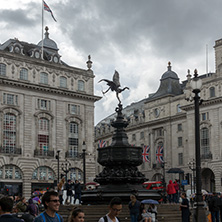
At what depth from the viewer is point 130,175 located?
85.0 ft

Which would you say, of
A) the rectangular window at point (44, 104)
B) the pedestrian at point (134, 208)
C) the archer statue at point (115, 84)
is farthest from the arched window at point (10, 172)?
the pedestrian at point (134, 208)

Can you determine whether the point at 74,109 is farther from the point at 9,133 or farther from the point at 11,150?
the point at 11,150

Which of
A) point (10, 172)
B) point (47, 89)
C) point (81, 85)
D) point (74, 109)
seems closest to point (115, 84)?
point (10, 172)

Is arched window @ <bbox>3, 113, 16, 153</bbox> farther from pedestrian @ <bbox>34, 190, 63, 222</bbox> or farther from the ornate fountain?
pedestrian @ <bbox>34, 190, 63, 222</bbox>

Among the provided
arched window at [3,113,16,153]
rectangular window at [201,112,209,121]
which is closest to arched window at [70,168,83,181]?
arched window at [3,113,16,153]

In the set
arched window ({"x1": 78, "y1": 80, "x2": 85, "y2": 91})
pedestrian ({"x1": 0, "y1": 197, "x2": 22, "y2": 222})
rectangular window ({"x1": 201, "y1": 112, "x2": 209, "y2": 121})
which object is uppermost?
arched window ({"x1": 78, "y1": 80, "x2": 85, "y2": 91})

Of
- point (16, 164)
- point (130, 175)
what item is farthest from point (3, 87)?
point (130, 175)

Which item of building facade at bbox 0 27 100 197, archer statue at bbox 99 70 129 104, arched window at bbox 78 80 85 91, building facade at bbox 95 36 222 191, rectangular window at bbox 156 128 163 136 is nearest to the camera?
archer statue at bbox 99 70 129 104

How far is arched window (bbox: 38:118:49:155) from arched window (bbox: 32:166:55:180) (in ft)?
7.31

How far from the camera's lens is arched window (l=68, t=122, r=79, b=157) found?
2665 inches

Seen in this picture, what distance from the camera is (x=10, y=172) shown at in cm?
6066

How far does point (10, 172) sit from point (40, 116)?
9.24 m

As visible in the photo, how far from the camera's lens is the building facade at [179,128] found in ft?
245

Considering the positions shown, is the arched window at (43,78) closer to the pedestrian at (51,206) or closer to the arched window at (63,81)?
the arched window at (63,81)
